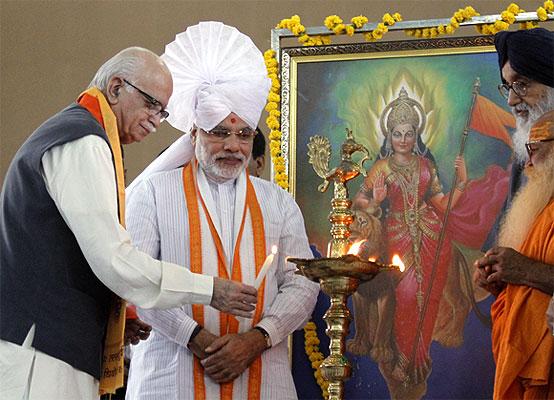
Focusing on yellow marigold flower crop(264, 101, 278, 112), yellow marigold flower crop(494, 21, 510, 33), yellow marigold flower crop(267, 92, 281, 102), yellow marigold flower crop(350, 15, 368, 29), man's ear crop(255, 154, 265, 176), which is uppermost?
yellow marigold flower crop(350, 15, 368, 29)

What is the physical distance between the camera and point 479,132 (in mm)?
5879

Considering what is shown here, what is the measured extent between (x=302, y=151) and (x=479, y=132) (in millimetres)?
972

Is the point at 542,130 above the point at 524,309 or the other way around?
above

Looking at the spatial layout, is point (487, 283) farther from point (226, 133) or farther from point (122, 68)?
point (122, 68)

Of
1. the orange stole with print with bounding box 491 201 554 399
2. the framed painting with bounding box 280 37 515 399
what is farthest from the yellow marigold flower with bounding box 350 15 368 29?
the orange stole with print with bounding box 491 201 554 399

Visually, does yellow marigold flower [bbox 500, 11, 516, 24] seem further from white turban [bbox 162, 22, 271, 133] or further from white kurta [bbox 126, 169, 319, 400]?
white kurta [bbox 126, 169, 319, 400]

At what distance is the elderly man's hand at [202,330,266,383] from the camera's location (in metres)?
4.94

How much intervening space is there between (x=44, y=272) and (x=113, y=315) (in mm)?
374

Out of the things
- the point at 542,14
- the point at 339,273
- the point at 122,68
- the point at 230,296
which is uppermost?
the point at 542,14

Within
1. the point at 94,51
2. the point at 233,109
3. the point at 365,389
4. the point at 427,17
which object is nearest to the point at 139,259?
the point at 233,109

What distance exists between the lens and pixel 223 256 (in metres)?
5.21

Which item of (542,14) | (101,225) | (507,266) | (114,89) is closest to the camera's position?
(101,225)

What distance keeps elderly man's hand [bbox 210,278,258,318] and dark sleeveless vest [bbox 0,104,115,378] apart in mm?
444

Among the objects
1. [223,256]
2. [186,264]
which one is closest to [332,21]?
[223,256]
